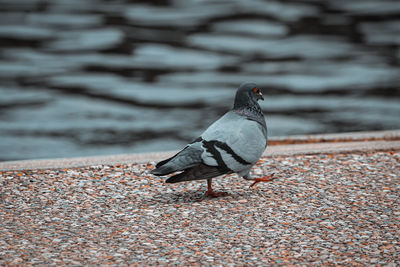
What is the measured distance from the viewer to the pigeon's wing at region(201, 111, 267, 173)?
4.79 metres

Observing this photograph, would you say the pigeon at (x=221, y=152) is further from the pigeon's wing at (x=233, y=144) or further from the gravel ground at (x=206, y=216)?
the gravel ground at (x=206, y=216)

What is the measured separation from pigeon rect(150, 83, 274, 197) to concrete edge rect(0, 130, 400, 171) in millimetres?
1324

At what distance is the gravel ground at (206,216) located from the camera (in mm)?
4012

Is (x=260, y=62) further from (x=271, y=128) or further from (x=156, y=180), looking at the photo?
(x=156, y=180)

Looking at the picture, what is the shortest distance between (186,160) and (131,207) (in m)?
0.60

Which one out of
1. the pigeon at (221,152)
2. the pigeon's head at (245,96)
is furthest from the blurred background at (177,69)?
the pigeon at (221,152)

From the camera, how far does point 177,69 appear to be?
11531mm

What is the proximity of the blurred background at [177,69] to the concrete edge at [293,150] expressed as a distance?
5.71 ft

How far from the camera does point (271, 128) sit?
28.7 ft

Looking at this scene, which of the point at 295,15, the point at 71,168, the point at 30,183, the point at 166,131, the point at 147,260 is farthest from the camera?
the point at 295,15

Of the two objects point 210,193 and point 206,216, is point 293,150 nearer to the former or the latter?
point 210,193

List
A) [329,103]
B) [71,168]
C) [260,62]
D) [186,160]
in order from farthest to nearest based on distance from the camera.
A: [260,62] < [329,103] < [71,168] < [186,160]

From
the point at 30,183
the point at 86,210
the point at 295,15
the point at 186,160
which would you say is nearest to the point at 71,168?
the point at 30,183

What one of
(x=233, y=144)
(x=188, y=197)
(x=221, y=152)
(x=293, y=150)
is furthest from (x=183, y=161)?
(x=293, y=150)
